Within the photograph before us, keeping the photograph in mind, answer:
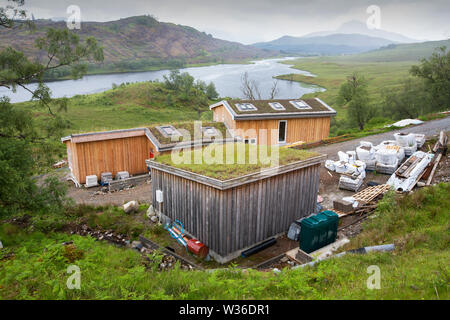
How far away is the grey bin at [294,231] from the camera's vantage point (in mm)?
9680

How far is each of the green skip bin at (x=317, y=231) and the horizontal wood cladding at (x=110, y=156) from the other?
1148cm

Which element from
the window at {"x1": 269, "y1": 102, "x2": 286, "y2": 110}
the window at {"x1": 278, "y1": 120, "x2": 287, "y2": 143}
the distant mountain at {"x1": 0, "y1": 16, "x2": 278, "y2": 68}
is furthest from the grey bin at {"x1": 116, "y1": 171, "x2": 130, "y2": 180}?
the distant mountain at {"x1": 0, "y1": 16, "x2": 278, "y2": 68}

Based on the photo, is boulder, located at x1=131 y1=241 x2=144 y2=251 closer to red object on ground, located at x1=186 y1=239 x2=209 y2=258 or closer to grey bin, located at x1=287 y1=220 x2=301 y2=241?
red object on ground, located at x1=186 y1=239 x2=209 y2=258

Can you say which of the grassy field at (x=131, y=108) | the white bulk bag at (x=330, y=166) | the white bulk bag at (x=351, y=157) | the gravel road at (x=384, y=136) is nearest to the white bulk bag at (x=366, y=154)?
the white bulk bag at (x=351, y=157)

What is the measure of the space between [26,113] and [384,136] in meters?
22.3

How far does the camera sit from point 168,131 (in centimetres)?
1725

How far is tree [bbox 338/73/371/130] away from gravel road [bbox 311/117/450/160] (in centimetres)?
1005

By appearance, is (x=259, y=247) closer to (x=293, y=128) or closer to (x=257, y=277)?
(x=257, y=277)

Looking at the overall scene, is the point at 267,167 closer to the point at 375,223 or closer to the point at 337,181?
the point at 375,223

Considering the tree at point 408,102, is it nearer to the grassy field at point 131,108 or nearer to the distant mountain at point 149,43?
the grassy field at point 131,108

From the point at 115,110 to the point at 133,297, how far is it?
5069 centimetres

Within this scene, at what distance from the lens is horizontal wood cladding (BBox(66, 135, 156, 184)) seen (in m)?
16.5

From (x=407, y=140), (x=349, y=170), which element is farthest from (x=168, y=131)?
(x=407, y=140)
